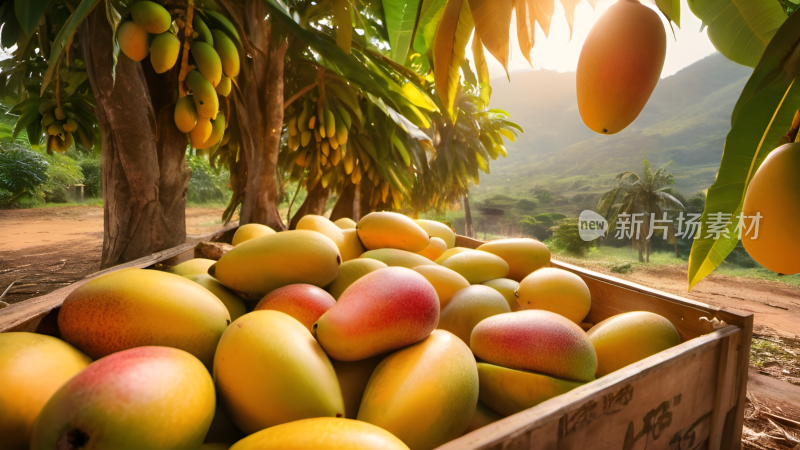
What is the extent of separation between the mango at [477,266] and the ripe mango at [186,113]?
817mm

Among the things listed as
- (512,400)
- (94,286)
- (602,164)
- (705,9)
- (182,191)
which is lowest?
(512,400)

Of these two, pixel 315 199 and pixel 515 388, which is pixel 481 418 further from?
pixel 315 199

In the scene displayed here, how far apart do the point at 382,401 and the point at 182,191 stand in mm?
1130

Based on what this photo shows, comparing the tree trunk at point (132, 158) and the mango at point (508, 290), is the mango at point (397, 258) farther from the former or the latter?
the tree trunk at point (132, 158)

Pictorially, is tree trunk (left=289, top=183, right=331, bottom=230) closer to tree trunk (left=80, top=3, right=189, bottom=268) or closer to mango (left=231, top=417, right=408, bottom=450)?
tree trunk (left=80, top=3, right=189, bottom=268)

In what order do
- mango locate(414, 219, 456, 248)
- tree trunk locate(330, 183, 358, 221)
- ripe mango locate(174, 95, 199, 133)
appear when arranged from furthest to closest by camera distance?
1. tree trunk locate(330, 183, 358, 221)
2. mango locate(414, 219, 456, 248)
3. ripe mango locate(174, 95, 199, 133)

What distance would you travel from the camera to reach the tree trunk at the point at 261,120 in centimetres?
147

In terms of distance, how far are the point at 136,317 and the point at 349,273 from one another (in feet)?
1.20

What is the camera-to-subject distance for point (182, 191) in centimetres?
119

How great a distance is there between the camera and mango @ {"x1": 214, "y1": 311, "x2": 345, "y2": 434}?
36 cm

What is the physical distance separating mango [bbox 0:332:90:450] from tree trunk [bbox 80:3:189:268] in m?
0.81

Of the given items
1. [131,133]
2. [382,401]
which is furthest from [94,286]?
[131,133]

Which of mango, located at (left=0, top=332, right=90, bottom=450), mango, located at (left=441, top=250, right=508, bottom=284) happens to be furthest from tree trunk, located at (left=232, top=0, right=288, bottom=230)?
mango, located at (left=0, top=332, right=90, bottom=450)

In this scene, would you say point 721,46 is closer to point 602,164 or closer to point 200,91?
point 200,91
